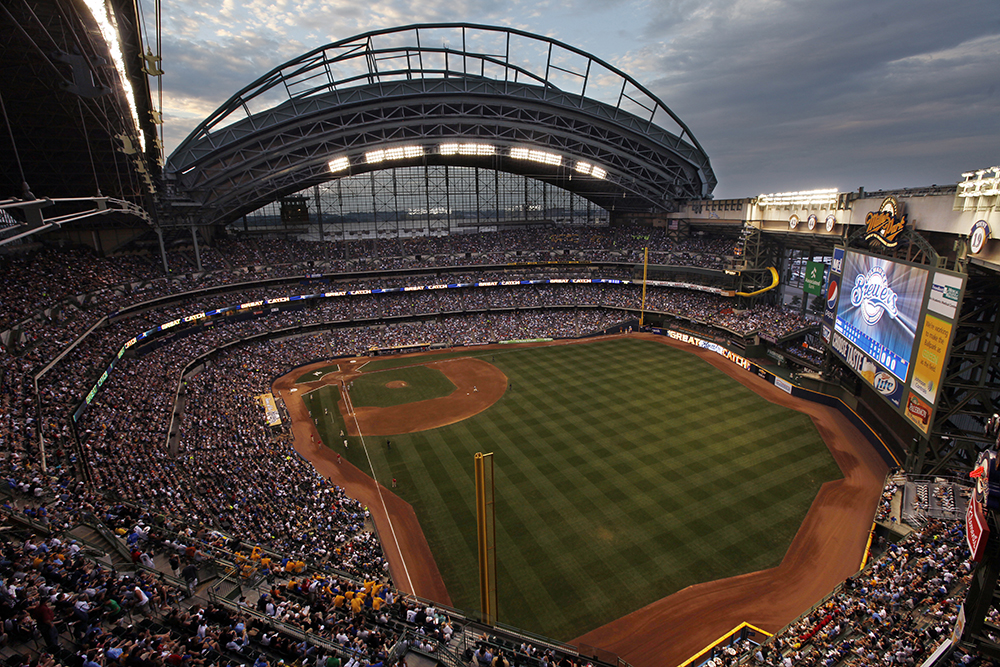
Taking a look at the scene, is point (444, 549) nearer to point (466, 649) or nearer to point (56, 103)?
point (466, 649)

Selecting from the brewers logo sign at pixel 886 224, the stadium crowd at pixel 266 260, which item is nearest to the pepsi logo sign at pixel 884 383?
the brewers logo sign at pixel 886 224

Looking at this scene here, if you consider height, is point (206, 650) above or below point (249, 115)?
below

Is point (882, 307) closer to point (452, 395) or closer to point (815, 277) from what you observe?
point (815, 277)

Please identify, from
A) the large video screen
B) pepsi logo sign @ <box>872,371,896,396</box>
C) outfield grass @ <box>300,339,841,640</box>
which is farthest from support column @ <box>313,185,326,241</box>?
pepsi logo sign @ <box>872,371,896,396</box>

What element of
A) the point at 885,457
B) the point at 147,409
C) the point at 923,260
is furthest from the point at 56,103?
the point at 885,457

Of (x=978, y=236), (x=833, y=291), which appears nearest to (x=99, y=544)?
(x=978, y=236)

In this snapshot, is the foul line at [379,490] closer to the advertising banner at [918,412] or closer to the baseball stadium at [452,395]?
the baseball stadium at [452,395]
